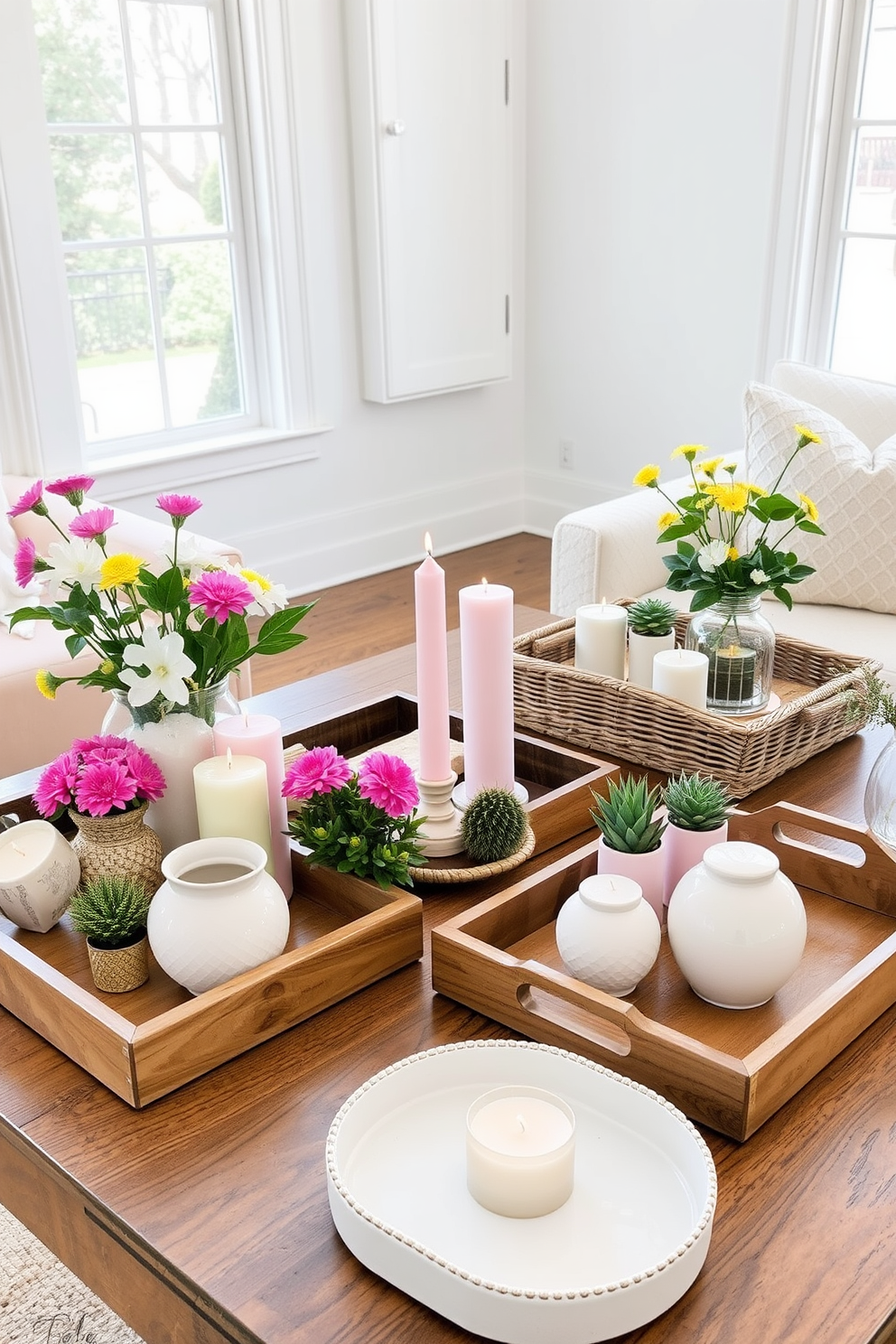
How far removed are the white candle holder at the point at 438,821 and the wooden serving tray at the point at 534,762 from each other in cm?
1

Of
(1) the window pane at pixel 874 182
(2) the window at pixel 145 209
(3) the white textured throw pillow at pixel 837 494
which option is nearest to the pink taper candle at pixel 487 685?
(3) the white textured throw pillow at pixel 837 494

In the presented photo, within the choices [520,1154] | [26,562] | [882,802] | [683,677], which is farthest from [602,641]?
[520,1154]

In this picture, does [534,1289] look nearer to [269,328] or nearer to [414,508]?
[269,328]

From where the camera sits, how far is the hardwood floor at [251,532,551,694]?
347 cm

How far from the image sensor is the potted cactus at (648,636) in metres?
1.59

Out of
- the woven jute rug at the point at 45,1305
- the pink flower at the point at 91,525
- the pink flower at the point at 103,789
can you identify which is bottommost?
the woven jute rug at the point at 45,1305

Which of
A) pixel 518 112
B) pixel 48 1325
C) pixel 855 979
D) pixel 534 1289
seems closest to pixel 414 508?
pixel 518 112

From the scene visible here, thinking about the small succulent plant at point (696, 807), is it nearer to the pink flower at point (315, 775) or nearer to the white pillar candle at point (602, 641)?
the pink flower at point (315, 775)

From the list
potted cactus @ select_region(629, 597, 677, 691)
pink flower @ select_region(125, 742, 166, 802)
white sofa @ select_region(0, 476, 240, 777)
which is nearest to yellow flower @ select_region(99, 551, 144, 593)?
pink flower @ select_region(125, 742, 166, 802)

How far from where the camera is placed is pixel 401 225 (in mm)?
3762

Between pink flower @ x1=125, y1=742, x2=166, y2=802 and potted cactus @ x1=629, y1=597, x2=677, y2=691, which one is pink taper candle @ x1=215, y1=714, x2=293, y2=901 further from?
potted cactus @ x1=629, y1=597, x2=677, y2=691

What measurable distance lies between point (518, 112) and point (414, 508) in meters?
1.35

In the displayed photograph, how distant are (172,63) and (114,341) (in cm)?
77

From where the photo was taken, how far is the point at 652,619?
1.60 meters
